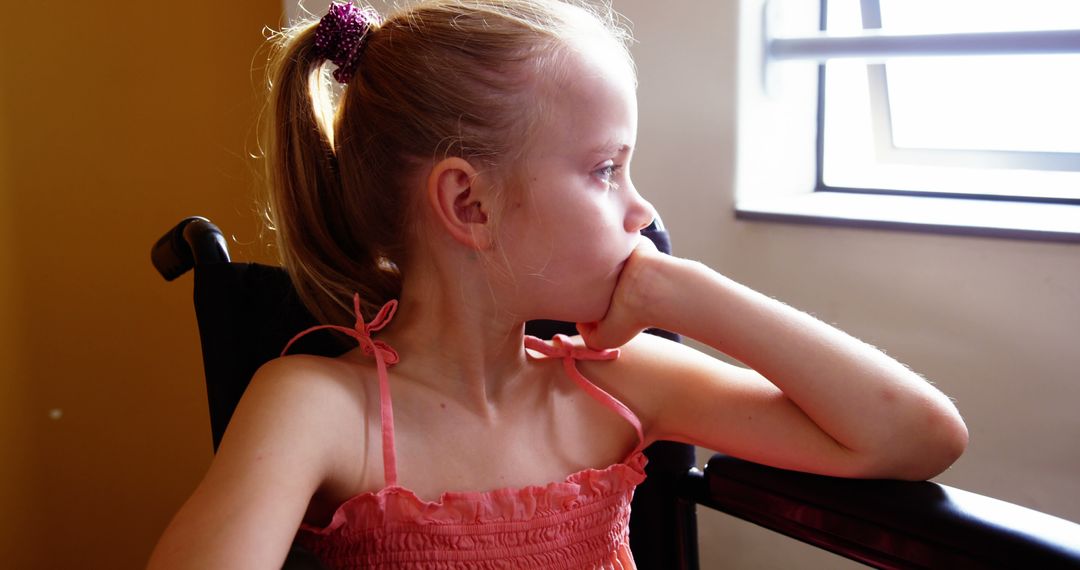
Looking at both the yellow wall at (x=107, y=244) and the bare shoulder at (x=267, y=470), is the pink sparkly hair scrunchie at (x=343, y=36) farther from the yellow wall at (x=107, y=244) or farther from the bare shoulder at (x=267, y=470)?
the yellow wall at (x=107, y=244)

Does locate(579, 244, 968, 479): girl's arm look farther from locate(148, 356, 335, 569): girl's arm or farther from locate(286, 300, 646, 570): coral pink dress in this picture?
locate(148, 356, 335, 569): girl's arm

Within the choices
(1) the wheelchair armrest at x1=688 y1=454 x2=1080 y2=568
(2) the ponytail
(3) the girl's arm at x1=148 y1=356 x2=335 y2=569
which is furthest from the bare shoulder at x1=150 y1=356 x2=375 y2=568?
(1) the wheelchair armrest at x1=688 y1=454 x2=1080 y2=568

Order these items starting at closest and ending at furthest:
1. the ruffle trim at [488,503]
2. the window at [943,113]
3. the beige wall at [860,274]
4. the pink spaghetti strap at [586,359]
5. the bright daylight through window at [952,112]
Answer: the ruffle trim at [488,503] → the pink spaghetti strap at [586,359] → the beige wall at [860,274] → the window at [943,113] → the bright daylight through window at [952,112]

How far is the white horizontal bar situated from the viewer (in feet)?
4.35

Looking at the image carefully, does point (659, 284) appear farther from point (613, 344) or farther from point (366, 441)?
point (366, 441)

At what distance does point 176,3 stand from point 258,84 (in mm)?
201

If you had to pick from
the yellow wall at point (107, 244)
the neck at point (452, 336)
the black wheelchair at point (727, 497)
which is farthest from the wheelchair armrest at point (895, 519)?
the yellow wall at point (107, 244)

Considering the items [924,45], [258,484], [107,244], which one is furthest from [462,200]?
[107,244]

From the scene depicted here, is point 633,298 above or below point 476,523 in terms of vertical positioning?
above

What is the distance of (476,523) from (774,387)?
31 cm

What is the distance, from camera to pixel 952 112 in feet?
5.53

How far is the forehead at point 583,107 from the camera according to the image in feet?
2.79

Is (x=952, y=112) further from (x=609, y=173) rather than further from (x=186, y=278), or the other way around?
(x=186, y=278)

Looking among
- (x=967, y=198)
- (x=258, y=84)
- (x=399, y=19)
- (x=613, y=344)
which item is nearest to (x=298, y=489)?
(x=613, y=344)
